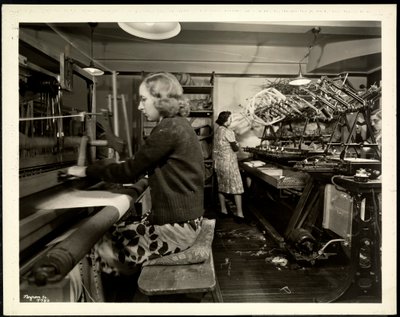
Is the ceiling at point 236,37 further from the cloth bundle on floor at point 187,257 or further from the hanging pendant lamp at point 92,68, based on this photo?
the cloth bundle on floor at point 187,257

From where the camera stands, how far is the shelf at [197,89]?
5.04 metres

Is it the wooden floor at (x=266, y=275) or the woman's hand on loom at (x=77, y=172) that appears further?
the wooden floor at (x=266, y=275)

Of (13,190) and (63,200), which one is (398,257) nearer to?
(63,200)

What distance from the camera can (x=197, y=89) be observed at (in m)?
5.20

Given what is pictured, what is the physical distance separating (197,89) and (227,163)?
1.71 meters

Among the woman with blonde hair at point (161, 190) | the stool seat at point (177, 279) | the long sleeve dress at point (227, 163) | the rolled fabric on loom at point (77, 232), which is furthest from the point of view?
the long sleeve dress at point (227, 163)

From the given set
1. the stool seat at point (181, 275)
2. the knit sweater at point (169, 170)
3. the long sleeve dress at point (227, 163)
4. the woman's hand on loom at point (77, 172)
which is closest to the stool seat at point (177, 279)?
the stool seat at point (181, 275)

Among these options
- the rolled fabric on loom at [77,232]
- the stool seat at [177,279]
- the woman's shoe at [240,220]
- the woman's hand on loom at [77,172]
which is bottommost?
the woman's shoe at [240,220]

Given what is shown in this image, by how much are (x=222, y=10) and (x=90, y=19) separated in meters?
0.69

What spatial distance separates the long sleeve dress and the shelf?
121 cm

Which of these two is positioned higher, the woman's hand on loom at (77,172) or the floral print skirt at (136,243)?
the woman's hand on loom at (77,172)

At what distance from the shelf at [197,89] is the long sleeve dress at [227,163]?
121cm

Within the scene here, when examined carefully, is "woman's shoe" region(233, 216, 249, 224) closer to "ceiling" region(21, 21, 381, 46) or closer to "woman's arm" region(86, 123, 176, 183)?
"woman's arm" region(86, 123, 176, 183)

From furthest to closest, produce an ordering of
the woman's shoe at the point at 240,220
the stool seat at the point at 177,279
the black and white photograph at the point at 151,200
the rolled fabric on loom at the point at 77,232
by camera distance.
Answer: the woman's shoe at the point at 240,220 < the black and white photograph at the point at 151,200 < the stool seat at the point at 177,279 < the rolled fabric on loom at the point at 77,232
